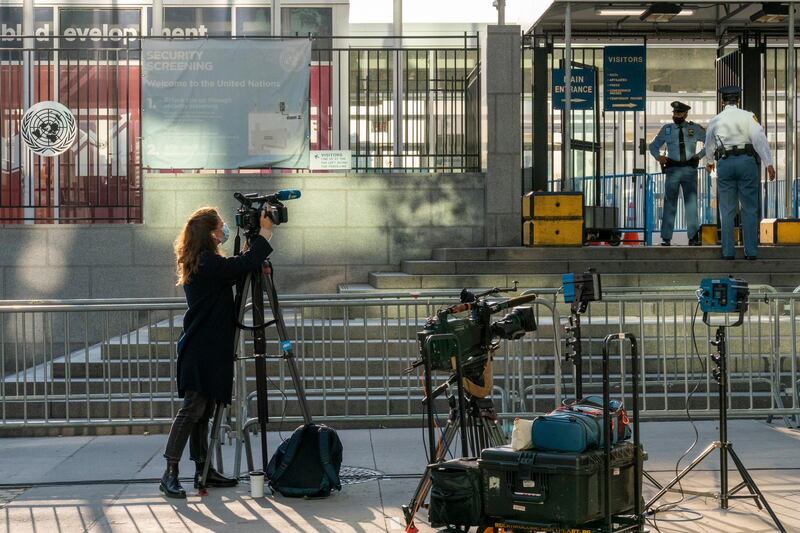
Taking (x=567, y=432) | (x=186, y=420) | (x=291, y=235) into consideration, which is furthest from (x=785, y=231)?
(x=567, y=432)

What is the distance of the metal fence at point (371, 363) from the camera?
9336 millimetres

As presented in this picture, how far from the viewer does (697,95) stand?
19484 millimetres

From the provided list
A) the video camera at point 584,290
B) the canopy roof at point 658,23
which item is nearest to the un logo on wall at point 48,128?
the canopy roof at point 658,23

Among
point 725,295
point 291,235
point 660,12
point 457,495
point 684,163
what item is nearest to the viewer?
point 457,495

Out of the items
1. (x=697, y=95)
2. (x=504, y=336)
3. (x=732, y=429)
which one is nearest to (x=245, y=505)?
(x=504, y=336)

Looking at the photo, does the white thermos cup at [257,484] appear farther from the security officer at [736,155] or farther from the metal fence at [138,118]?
the metal fence at [138,118]

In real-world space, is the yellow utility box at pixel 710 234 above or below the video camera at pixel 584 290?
above

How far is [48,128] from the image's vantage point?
1473cm

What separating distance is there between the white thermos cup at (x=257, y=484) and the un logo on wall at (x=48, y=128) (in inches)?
329

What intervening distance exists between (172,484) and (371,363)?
2568 mm

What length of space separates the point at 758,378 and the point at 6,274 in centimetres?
910

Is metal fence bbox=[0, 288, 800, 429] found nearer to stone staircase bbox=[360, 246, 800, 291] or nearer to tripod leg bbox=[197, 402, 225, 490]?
tripod leg bbox=[197, 402, 225, 490]

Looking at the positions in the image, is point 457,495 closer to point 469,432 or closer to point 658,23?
point 469,432

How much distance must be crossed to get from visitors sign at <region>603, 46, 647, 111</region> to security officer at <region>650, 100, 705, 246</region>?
2.65 meters
